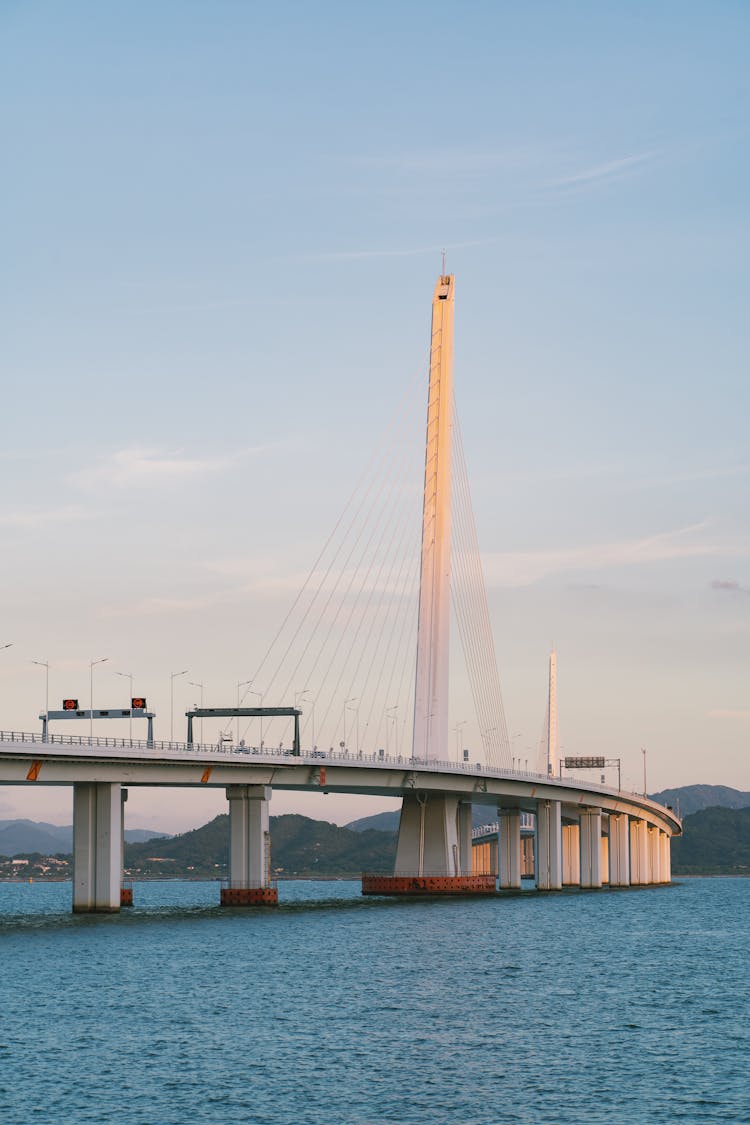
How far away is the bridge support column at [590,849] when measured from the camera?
18488 centimetres

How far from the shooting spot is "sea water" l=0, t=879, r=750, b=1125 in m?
39.1

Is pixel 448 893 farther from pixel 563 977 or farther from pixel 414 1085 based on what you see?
pixel 414 1085

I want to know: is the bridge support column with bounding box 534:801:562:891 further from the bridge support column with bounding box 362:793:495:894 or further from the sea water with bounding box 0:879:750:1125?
the sea water with bounding box 0:879:750:1125

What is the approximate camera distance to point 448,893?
132 meters

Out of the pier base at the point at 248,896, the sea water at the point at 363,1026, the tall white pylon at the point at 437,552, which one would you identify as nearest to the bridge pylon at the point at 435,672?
the tall white pylon at the point at 437,552

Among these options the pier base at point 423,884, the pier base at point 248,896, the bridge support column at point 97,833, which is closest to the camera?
the bridge support column at point 97,833

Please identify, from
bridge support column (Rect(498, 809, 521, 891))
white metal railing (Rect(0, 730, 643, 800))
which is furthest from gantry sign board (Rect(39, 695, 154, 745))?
bridge support column (Rect(498, 809, 521, 891))

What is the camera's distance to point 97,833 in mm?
93562

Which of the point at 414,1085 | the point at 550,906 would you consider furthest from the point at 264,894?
the point at 414,1085

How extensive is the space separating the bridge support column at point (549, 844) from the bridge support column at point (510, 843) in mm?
2533

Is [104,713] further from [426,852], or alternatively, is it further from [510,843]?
[510,843]

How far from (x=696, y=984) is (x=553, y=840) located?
9823cm

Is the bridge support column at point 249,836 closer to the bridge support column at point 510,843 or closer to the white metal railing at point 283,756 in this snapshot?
the white metal railing at point 283,756

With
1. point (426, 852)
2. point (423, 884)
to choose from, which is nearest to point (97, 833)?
point (423, 884)
